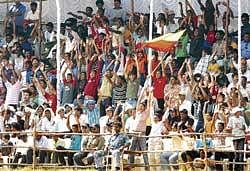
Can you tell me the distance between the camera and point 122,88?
32219 mm

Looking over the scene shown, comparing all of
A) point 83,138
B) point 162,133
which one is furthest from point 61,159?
point 162,133

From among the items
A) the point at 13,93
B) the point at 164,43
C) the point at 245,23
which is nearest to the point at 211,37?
the point at 245,23

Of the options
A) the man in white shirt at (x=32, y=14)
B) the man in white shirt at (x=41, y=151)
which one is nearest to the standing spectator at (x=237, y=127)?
the man in white shirt at (x=41, y=151)

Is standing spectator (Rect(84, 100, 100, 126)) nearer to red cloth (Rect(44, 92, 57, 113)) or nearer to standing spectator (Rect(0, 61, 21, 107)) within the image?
red cloth (Rect(44, 92, 57, 113))

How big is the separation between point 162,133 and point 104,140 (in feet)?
5.17

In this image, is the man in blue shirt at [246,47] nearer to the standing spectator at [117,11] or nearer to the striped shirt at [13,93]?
the standing spectator at [117,11]

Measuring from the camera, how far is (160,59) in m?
32.2

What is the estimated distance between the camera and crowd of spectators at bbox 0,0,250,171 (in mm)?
29578

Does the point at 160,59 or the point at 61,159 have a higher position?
the point at 160,59

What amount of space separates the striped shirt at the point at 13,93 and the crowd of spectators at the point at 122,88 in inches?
1.1

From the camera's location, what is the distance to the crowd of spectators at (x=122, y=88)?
29.6 meters

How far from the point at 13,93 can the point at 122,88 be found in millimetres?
3345

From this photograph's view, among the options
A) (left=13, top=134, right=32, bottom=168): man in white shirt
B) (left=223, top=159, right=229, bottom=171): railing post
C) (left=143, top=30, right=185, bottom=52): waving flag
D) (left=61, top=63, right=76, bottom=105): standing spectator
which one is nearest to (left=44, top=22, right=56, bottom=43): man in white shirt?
(left=61, top=63, right=76, bottom=105): standing spectator

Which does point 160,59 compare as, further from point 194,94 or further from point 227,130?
point 227,130
